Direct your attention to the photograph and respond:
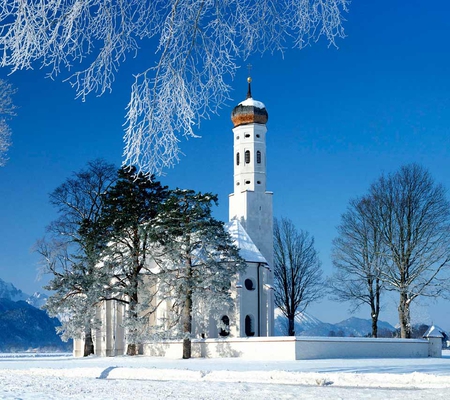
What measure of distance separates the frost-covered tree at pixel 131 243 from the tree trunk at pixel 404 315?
1454 centimetres

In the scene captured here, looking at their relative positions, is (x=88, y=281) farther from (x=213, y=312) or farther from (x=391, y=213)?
(x=391, y=213)

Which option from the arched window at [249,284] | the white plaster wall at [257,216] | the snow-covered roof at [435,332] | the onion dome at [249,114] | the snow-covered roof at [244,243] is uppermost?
the onion dome at [249,114]

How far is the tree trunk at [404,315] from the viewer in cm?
3784

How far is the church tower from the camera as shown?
50.0 m

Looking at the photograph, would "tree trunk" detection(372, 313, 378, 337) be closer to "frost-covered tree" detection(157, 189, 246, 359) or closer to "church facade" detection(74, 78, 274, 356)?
"church facade" detection(74, 78, 274, 356)

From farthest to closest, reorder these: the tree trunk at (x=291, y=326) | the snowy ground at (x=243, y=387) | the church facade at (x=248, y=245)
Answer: the tree trunk at (x=291, y=326), the church facade at (x=248, y=245), the snowy ground at (x=243, y=387)

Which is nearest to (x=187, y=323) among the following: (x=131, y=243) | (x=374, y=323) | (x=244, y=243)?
(x=131, y=243)

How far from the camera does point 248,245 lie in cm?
4541

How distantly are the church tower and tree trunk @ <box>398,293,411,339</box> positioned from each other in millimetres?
13079

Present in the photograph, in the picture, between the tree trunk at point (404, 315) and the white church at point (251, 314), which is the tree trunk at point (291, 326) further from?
the tree trunk at point (404, 315)

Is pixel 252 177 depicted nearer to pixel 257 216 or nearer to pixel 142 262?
pixel 257 216

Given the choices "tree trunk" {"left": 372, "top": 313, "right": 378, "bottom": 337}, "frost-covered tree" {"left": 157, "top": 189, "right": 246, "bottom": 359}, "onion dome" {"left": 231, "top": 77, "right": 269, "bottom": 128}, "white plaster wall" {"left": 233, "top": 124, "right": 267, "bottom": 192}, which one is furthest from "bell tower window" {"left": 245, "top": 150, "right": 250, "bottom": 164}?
"tree trunk" {"left": 372, "top": 313, "right": 378, "bottom": 337}

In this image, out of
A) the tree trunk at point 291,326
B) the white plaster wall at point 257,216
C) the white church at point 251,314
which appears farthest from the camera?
the white plaster wall at point 257,216

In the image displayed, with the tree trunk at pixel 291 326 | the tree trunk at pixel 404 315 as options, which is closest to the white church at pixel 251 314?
the tree trunk at pixel 404 315
